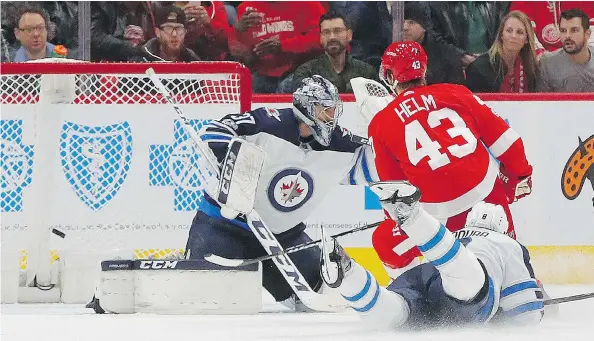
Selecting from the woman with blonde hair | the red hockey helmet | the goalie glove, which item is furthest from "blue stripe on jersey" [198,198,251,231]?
the woman with blonde hair

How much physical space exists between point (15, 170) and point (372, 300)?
229 cm

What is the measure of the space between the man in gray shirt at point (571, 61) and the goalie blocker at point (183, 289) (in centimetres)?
232

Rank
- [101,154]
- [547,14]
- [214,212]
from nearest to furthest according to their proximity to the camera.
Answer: [214,212] → [101,154] → [547,14]

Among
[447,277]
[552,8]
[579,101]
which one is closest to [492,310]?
[447,277]

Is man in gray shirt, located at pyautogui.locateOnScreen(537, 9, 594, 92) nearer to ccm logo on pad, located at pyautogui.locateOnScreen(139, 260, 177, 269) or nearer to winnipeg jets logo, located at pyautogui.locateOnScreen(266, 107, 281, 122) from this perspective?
winnipeg jets logo, located at pyautogui.locateOnScreen(266, 107, 281, 122)

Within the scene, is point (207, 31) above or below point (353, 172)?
above

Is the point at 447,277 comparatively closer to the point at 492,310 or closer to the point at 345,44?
the point at 492,310

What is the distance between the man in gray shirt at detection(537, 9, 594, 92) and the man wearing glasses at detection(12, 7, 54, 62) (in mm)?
2425

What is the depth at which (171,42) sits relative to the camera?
5.38 m

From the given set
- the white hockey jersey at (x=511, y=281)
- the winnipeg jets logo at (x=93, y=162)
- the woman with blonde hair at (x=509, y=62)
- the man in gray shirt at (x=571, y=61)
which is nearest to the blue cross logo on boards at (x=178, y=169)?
the winnipeg jets logo at (x=93, y=162)

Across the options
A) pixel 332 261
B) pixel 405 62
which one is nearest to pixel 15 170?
pixel 405 62

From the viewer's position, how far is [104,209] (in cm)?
452

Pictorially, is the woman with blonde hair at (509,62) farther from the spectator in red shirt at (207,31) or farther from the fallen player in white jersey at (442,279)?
the fallen player in white jersey at (442,279)

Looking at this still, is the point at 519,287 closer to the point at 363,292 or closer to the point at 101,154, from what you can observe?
the point at 363,292
